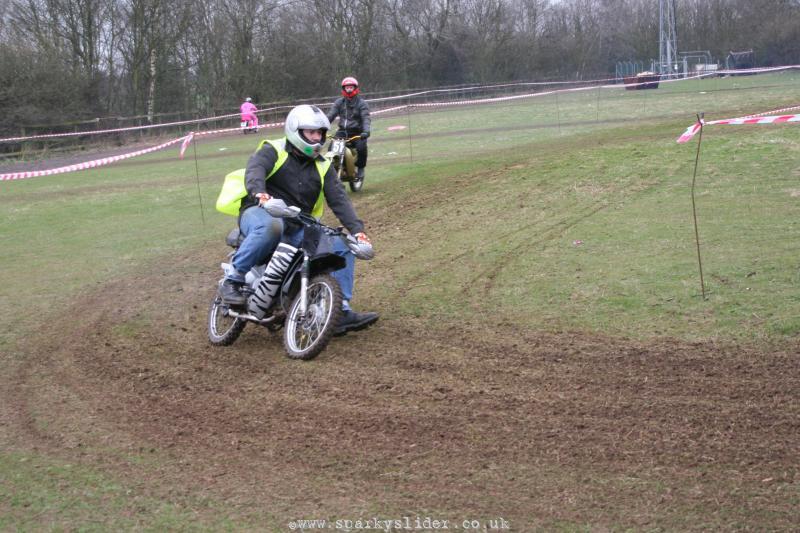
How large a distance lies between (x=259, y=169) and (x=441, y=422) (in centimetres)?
295

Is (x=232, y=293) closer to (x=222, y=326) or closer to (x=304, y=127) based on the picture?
(x=222, y=326)

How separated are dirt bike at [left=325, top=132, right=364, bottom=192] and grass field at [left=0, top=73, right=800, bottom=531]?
1.66m

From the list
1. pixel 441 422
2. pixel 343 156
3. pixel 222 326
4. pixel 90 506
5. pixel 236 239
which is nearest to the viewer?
pixel 90 506

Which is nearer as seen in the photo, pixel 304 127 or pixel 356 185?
pixel 304 127

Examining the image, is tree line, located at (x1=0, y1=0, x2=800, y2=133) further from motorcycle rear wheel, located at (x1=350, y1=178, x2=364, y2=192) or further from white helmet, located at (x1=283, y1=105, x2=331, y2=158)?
white helmet, located at (x1=283, y1=105, x2=331, y2=158)

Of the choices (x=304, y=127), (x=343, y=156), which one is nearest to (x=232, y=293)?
(x=304, y=127)

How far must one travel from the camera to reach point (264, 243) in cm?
751

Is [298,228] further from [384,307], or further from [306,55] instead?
[306,55]

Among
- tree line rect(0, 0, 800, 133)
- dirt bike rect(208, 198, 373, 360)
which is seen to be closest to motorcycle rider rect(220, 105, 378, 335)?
dirt bike rect(208, 198, 373, 360)

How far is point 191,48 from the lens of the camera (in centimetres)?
5366

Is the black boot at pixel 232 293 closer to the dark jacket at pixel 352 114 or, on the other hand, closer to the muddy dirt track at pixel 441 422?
the muddy dirt track at pixel 441 422

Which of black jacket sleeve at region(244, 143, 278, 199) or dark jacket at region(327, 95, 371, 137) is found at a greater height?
dark jacket at region(327, 95, 371, 137)

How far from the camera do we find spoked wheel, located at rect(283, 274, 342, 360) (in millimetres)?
7066

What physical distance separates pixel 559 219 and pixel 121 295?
6.13 m
